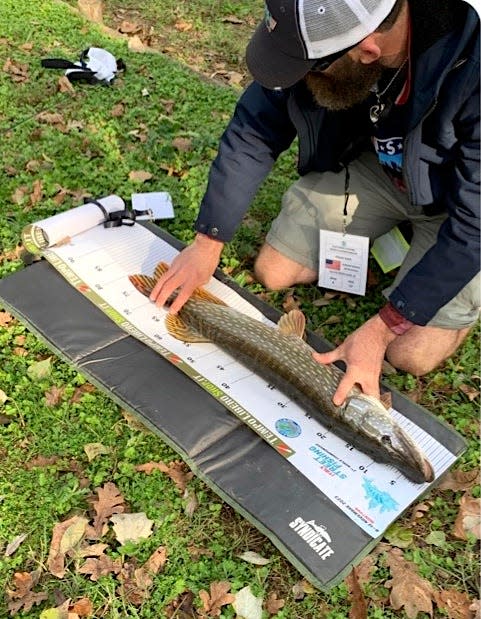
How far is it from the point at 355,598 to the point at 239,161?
2.53 meters

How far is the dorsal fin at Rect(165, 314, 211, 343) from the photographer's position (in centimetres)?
397

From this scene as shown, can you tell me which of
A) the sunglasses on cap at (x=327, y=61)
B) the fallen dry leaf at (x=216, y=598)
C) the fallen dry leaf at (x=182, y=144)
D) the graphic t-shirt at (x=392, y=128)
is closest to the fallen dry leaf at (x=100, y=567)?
the fallen dry leaf at (x=216, y=598)

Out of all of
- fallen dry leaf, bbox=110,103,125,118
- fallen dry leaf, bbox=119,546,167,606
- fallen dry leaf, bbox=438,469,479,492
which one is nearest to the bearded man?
fallen dry leaf, bbox=438,469,479,492

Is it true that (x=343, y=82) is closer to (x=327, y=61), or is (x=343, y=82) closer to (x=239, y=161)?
(x=327, y=61)

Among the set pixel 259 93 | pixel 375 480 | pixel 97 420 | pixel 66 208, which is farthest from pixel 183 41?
pixel 375 480

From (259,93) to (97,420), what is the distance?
7.09 ft

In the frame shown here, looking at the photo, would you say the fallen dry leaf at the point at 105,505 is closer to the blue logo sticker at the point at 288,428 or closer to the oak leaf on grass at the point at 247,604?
the oak leaf on grass at the point at 247,604

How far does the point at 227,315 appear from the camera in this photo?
156 inches

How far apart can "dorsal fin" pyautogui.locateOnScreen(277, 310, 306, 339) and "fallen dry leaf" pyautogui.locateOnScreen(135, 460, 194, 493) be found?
105cm

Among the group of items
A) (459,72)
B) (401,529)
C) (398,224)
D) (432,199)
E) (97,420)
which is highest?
(459,72)

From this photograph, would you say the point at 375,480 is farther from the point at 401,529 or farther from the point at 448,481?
the point at 448,481

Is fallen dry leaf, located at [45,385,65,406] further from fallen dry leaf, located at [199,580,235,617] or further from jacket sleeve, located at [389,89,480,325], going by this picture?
jacket sleeve, located at [389,89,480,325]

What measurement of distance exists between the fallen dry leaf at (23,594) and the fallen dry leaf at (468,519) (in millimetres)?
2031

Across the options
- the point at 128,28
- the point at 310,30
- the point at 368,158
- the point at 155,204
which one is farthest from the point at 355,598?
the point at 128,28
